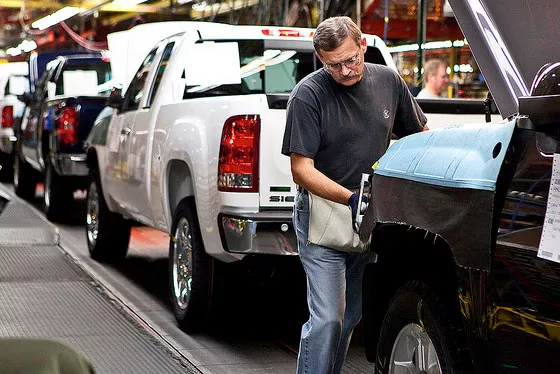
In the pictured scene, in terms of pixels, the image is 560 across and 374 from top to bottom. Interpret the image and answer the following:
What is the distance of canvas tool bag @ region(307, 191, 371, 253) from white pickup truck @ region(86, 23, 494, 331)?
5.25 ft

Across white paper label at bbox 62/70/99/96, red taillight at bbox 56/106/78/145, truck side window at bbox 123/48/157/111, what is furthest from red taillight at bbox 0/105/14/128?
truck side window at bbox 123/48/157/111

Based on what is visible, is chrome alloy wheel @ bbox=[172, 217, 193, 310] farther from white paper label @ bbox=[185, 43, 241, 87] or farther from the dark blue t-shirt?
the dark blue t-shirt

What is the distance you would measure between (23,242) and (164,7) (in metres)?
17.2

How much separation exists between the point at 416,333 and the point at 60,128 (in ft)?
31.0

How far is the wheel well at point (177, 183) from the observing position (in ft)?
23.4

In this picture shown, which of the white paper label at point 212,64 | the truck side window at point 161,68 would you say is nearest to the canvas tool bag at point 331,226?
the white paper label at point 212,64

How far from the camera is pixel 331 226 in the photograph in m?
4.54

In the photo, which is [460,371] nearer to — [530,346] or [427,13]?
[530,346]

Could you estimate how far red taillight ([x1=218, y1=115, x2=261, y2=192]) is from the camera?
20.4ft

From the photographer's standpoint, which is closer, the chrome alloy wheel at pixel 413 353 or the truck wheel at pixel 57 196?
the chrome alloy wheel at pixel 413 353

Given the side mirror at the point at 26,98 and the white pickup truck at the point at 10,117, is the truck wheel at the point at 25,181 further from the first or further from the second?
the white pickup truck at the point at 10,117

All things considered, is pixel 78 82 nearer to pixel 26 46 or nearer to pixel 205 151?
pixel 205 151

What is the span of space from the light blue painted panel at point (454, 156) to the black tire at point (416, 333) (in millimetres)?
457

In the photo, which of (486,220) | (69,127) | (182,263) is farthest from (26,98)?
(486,220)
